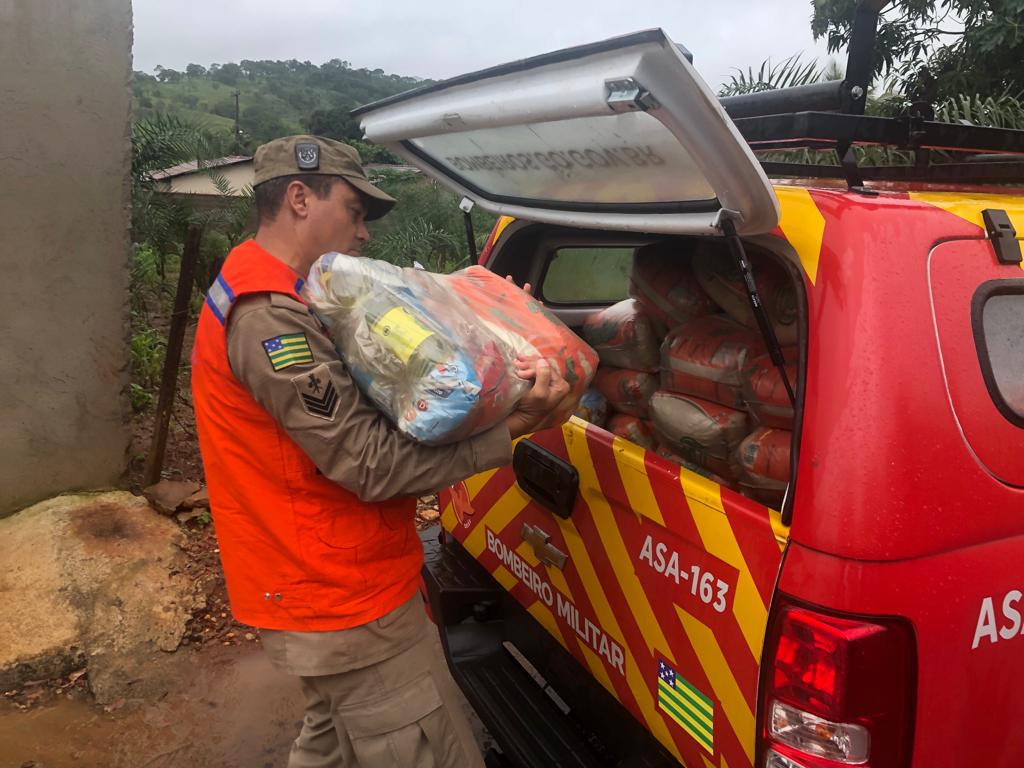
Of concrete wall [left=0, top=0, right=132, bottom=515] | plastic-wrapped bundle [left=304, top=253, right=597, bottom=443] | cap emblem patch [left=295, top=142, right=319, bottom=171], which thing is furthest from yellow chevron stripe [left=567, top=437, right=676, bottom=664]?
concrete wall [left=0, top=0, right=132, bottom=515]

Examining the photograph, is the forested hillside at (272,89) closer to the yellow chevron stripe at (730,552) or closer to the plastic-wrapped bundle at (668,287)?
the plastic-wrapped bundle at (668,287)

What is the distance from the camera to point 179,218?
579cm

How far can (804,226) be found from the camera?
1555 mm

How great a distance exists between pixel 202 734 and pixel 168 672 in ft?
1.53

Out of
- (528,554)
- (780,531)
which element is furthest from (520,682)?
(780,531)

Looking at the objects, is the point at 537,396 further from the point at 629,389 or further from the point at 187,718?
the point at 187,718

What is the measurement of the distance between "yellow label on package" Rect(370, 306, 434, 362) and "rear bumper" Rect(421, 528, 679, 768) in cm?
107

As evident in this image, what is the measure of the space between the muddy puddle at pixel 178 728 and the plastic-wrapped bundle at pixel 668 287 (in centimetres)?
212

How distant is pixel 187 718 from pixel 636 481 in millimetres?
2321

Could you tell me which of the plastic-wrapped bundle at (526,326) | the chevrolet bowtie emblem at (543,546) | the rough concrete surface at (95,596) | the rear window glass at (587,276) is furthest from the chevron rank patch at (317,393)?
the rough concrete surface at (95,596)

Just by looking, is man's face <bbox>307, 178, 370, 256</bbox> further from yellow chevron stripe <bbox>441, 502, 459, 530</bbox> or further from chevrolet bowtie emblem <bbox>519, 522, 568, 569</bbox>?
yellow chevron stripe <bbox>441, 502, 459, 530</bbox>

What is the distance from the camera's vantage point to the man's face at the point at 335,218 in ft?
6.26

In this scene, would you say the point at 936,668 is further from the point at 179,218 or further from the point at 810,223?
the point at 179,218

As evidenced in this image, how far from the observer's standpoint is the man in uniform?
1.68m
